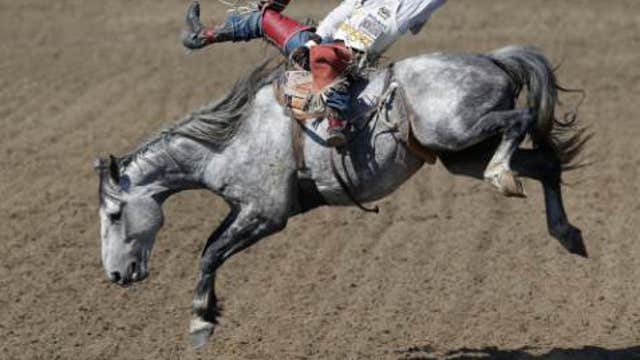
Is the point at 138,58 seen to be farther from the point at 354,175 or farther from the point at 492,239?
the point at 354,175

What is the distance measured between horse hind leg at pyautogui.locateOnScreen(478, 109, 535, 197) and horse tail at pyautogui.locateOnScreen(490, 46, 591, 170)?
144mm

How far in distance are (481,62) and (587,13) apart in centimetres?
890

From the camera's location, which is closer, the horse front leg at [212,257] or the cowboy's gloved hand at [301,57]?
the cowboy's gloved hand at [301,57]

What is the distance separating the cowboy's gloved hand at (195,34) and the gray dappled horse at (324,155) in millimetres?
297

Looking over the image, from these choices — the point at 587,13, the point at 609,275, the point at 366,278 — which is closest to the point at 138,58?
the point at 587,13

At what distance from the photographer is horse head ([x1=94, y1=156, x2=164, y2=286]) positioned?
6.67 meters

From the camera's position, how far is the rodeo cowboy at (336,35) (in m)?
6.20

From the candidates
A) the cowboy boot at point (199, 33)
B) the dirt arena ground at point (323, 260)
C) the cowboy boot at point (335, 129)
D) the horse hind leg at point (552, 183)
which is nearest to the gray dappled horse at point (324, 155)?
the horse hind leg at point (552, 183)

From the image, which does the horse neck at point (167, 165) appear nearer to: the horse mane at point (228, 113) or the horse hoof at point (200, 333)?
the horse mane at point (228, 113)

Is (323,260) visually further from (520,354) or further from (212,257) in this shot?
(212,257)

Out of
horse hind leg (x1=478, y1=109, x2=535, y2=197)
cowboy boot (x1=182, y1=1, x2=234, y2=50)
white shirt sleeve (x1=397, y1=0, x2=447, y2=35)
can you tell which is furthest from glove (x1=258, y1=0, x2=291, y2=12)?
horse hind leg (x1=478, y1=109, x2=535, y2=197)

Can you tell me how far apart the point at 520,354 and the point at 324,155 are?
1.80m

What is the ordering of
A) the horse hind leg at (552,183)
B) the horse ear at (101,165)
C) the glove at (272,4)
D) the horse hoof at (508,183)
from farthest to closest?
the horse ear at (101,165)
the glove at (272,4)
the horse hind leg at (552,183)
the horse hoof at (508,183)

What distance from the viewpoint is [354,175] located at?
20.9 feet
